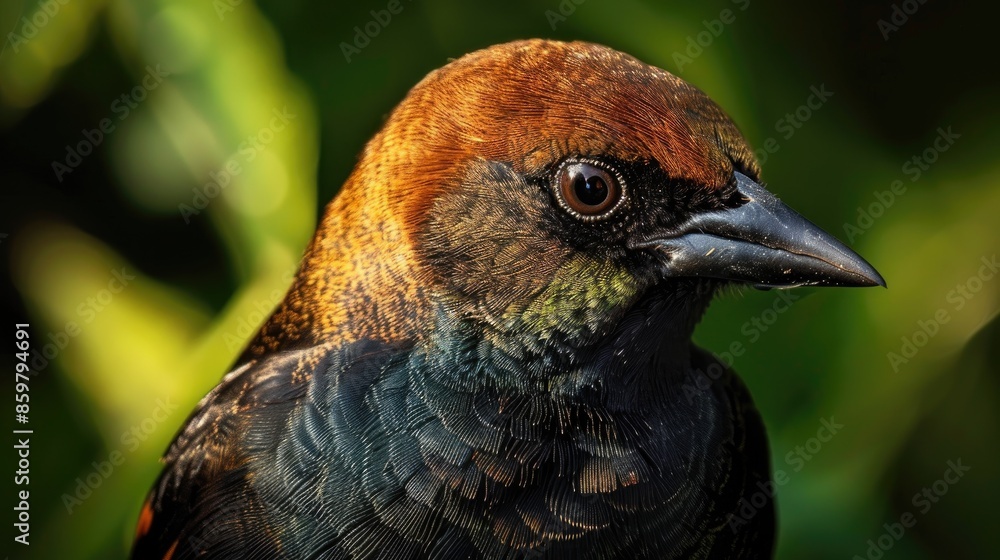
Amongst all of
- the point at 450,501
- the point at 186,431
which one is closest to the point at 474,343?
the point at 450,501

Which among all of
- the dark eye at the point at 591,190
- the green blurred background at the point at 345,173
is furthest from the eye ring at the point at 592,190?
the green blurred background at the point at 345,173

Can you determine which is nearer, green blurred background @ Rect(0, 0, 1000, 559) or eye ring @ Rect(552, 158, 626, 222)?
eye ring @ Rect(552, 158, 626, 222)

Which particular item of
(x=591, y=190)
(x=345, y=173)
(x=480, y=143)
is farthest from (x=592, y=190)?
(x=345, y=173)

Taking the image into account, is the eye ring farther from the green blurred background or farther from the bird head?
the green blurred background

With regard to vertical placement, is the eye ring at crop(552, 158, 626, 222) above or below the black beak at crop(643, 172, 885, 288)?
below

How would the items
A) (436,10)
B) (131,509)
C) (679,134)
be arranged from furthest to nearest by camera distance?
(436,10) < (131,509) < (679,134)

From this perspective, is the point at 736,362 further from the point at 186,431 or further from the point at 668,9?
the point at 186,431

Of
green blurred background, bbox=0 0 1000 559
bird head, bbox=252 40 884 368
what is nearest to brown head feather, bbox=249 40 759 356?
bird head, bbox=252 40 884 368
